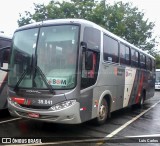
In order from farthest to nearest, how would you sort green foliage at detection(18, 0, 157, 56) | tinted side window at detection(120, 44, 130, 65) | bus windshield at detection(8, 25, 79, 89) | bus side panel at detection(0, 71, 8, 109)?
1. green foliage at detection(18, 0, 157, 56)
2. tinted side window at detection(120, 44, 130, 65)
3. bus side panel at detection(0, 71, 8, 109)
4. bus windshield at detection(8, 25, 79, 89)

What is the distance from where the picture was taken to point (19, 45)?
711cm

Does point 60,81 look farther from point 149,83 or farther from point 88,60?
point 149,83

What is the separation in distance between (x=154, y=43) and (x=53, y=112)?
29.2m

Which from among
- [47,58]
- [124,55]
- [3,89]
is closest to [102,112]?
[47,58]

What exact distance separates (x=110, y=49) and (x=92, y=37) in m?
1.53

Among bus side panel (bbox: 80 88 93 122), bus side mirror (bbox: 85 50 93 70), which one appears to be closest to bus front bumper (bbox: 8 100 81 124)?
bus side panel (bbox: 80 88 93 122)

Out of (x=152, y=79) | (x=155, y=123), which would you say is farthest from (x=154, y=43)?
(x=155, y=123)

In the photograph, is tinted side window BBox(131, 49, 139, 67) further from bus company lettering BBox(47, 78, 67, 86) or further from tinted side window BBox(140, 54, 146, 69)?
bus company lettering BBox(47, 78, 67, 86)

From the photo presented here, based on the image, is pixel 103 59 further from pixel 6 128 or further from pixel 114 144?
pixel 6 128

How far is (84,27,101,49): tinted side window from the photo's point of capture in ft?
22.5

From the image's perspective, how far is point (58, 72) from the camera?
21.0 ft

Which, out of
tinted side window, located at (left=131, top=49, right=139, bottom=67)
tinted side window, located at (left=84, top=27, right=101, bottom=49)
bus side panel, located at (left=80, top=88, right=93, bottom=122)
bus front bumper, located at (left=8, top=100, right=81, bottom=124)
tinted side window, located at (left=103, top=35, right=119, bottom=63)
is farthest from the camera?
tinted side window, located at (left=131, top=49, right=139, bottom=67)

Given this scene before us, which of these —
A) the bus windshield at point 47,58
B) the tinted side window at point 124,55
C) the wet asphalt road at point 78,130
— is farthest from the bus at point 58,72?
the tinted side window at point 124,55

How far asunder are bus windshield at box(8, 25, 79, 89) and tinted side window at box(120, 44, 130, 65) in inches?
141
